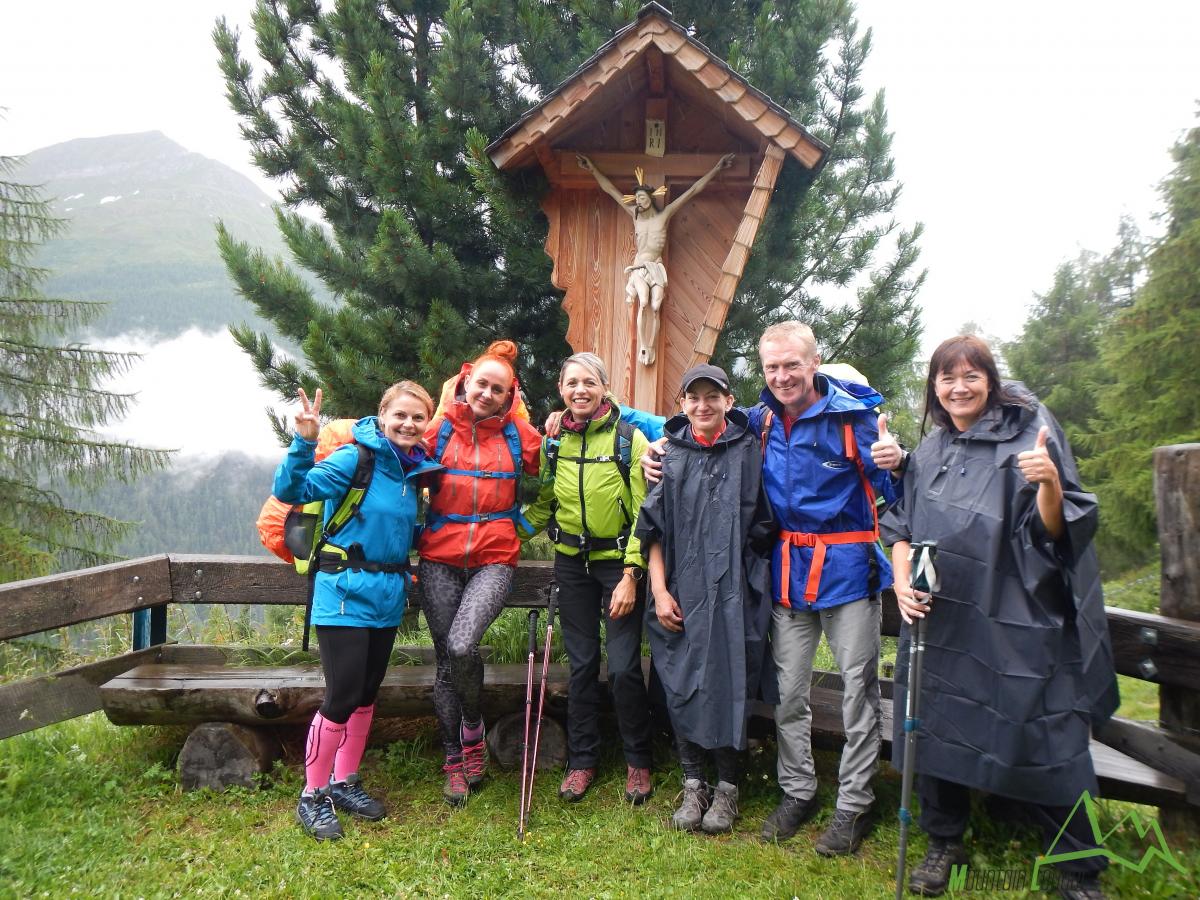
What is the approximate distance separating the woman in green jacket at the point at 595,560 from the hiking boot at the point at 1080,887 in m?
1.84

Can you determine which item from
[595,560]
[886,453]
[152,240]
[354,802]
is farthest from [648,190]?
[152,240]

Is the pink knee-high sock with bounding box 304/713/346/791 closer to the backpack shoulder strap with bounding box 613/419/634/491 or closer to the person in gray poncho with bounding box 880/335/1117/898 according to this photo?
the backpack shoulder strap with bounding box 613/419/634/491

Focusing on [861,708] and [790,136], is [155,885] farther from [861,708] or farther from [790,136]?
[790,136]

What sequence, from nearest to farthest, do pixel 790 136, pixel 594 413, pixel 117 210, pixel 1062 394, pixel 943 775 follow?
pixel 943 775
pixel 594 413
pixel 790 136
pixel 1062 394
pixel 117 210

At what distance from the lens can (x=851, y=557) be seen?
3145mm

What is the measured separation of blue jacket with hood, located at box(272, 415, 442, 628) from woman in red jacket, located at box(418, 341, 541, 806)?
0.15 metres

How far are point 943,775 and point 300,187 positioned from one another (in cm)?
635

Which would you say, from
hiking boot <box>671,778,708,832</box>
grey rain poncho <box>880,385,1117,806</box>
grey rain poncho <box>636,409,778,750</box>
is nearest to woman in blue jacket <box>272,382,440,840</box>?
grey rain poncho <box>636,409,778,750</box>

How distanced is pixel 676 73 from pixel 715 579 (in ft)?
11.7

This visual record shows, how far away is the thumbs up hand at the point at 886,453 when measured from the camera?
297cm

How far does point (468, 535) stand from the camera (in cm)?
370

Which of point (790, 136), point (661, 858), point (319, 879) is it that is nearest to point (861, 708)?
point (661, 858)

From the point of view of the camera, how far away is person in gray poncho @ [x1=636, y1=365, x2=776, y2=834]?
3.26m

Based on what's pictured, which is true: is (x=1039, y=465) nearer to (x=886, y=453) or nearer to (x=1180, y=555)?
(x=886, y=453)
